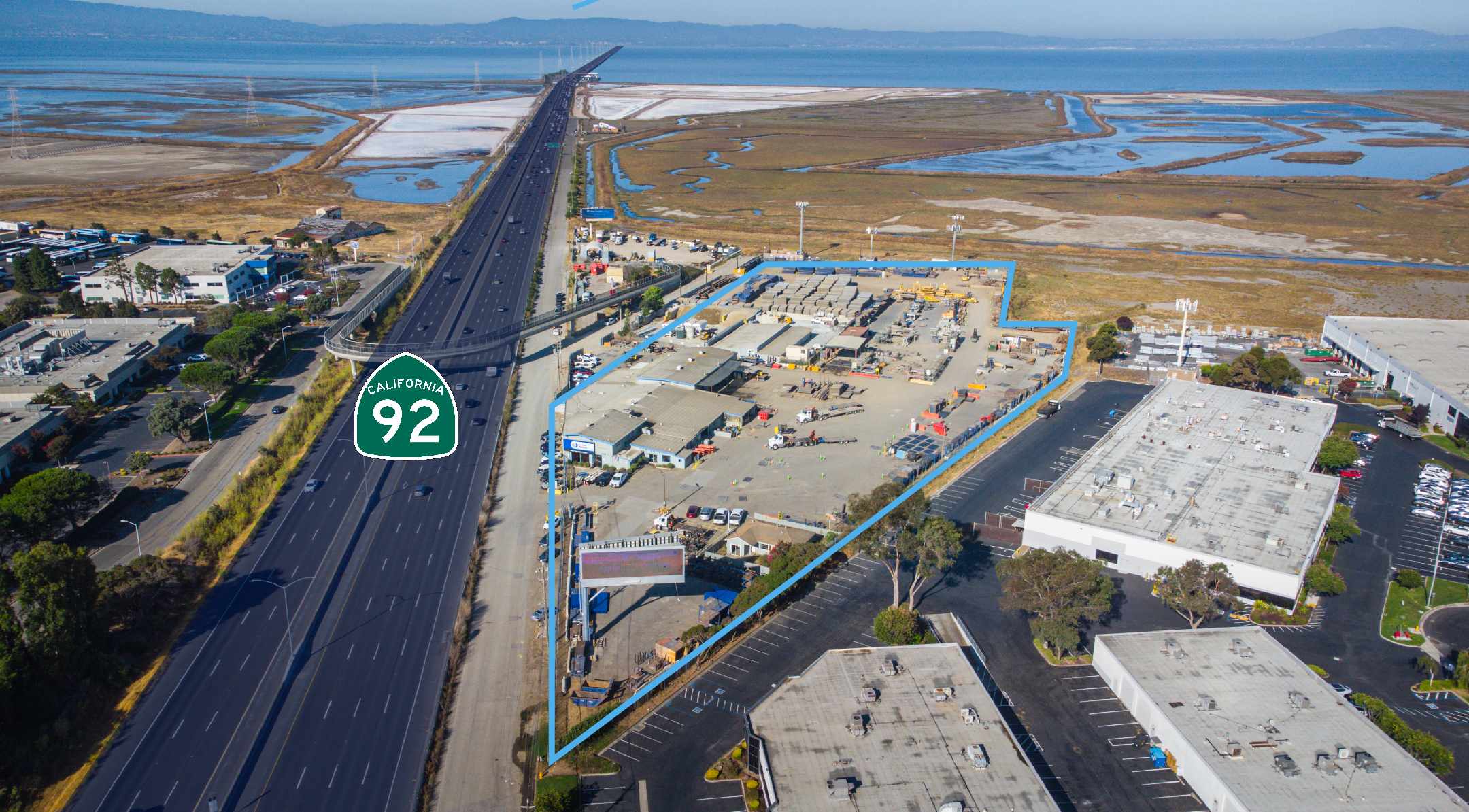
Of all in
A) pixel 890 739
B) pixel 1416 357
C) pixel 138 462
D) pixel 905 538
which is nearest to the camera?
pixel 890 739

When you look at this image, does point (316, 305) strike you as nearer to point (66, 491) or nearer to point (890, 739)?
point (66, 491)

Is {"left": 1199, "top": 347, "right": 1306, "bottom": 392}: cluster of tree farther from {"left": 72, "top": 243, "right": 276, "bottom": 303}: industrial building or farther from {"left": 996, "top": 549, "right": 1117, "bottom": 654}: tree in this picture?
{"left": 72, "top": 243, "right": 276, "bottom": 303}: industrial building

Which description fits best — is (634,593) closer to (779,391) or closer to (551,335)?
(779,391)

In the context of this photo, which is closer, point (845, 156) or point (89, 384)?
point (89, 384)

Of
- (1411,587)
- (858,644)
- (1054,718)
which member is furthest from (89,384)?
(1411,587)

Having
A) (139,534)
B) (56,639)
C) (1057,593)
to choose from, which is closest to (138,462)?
(139,534)

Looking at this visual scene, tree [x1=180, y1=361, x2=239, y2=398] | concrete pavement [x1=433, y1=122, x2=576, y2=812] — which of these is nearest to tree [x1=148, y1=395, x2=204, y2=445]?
tree [x1=180, y1=361, x2=239, y2=398]
